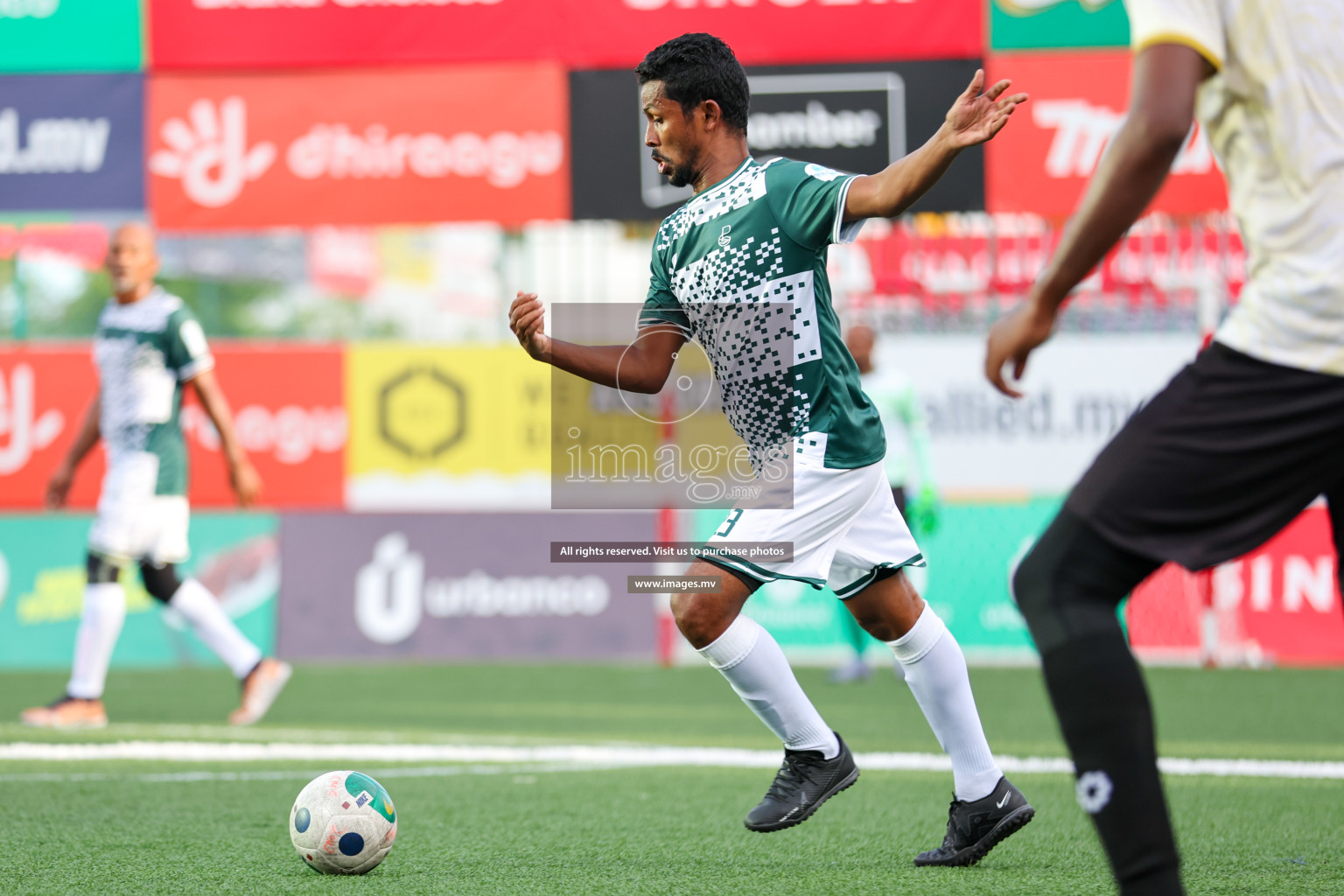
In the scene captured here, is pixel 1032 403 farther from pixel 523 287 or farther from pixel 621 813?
pixel 621 813

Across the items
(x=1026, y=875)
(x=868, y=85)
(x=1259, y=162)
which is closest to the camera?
(x=1259, y=162)

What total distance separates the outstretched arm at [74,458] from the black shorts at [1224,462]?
21.9ft

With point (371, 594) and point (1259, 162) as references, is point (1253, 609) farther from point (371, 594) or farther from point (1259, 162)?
point (1259, 162)

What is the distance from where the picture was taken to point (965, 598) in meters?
11.4

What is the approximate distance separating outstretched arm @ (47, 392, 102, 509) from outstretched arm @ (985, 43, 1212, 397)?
21.8 feet

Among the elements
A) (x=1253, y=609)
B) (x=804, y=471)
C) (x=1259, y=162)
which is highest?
(x=1259, y=162)

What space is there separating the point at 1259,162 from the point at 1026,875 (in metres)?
2.17

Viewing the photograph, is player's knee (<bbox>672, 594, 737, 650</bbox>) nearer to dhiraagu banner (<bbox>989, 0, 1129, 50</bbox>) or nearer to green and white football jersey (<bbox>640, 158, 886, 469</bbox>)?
green and white football jersey (<bbox>640, 158, 886, 469</bbox>)

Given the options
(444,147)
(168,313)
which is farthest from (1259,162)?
(444,147)

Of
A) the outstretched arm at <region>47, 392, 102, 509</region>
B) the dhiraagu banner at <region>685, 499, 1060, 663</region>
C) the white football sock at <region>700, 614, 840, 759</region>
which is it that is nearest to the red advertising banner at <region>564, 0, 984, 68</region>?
the dhiraagu banner at <region>685, 499, 1060, 663</region>

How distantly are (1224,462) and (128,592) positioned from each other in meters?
10.1

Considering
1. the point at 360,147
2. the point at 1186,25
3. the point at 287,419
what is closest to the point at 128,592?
the point at 287,419

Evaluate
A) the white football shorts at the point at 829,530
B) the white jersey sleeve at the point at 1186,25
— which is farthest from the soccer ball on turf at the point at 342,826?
the white jersey sleeve at the point at 1186,25

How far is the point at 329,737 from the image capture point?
7.28 meters
